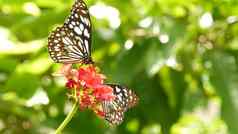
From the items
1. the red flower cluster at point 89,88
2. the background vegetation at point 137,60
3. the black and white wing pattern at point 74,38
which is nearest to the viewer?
the red flower cluster at point 89,88

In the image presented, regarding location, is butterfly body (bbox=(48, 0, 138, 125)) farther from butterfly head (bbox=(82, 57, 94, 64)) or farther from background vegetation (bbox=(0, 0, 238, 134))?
background vegetation (bbox=(0, 0, 238, 134))

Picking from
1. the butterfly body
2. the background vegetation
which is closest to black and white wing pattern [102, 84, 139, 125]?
the butterfly body

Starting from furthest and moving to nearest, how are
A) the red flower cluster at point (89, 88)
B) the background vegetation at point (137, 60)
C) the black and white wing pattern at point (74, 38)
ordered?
the background vegetation at point (137, 60) < the black and white wing pattern at point (74, 38) < the red flower cluster at point (89, 88)

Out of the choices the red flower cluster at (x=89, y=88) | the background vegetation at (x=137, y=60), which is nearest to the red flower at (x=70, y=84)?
the red flower cluster at (x=89, y=88)

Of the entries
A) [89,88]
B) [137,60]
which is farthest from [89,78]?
[137,60]

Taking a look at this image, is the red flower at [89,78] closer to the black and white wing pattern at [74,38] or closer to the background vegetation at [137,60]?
the black and white wing pattern at [74,38]

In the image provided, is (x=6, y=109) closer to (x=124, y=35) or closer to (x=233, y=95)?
(x=124, y=35)

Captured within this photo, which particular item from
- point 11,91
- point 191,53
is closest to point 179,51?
point 191,53
